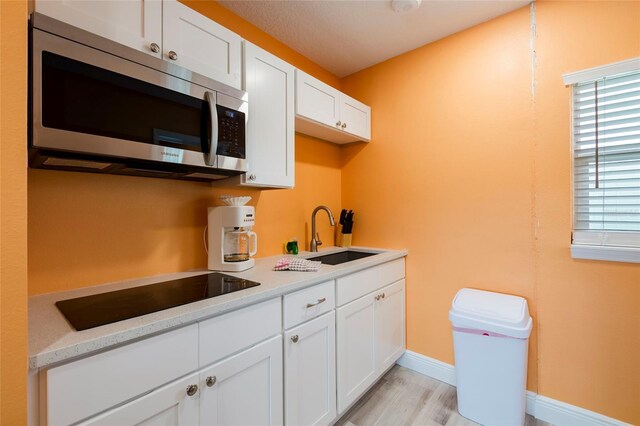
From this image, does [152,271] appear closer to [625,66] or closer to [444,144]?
[444,144]

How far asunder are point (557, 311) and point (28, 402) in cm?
238

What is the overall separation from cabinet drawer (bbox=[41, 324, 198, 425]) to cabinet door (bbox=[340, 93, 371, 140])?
1803 millimetres

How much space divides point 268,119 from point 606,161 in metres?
1.94

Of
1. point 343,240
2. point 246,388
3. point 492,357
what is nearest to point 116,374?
point 246,388

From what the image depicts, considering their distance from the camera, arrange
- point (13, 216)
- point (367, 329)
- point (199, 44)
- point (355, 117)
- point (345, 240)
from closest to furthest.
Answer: point (13, 216)
point (199, 44)
point (367, 329)
point (355, 117)
point (345, 240)

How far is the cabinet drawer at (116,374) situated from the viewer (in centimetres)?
71

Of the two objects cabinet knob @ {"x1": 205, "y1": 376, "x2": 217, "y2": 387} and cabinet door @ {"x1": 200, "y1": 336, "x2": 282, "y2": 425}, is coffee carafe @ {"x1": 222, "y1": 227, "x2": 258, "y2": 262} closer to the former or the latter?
cabinet door @ {"x1": 200, "y1": 336, "x2": 282, "y2": 425}

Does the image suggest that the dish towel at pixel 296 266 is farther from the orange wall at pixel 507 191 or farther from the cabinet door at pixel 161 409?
the orange wall at pixel 507 191

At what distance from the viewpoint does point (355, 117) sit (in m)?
2.34

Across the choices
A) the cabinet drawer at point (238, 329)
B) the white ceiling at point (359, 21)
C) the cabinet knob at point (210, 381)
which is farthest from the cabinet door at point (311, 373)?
the white ceiling at point (359, 21)

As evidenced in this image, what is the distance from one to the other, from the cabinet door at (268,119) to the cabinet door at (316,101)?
0.26ft

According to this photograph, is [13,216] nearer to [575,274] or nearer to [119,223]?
[119,223]

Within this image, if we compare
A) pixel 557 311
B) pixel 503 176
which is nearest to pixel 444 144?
pixel 503 176

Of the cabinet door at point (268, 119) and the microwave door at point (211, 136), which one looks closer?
the microwave door at point (211, 136)
